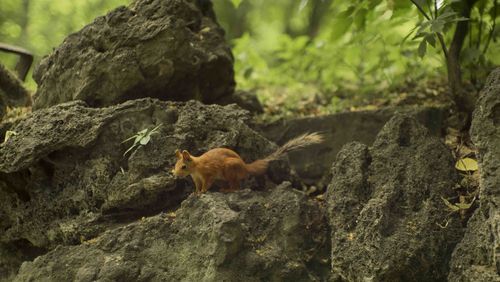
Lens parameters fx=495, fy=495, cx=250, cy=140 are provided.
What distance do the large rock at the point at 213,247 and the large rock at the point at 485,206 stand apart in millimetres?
999

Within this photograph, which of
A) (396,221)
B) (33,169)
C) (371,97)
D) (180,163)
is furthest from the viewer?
(371,97)

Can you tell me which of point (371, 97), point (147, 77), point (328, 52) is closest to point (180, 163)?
point (147, 77)

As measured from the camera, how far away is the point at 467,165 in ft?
12.4

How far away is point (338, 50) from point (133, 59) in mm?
3213

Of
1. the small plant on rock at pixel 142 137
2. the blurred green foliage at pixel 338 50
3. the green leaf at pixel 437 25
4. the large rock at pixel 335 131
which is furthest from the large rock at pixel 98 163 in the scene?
the green leaf at pixel 437 25

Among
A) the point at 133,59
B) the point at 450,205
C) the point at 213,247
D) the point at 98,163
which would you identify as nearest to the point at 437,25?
the point at 450,205

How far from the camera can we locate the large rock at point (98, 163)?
394 cm

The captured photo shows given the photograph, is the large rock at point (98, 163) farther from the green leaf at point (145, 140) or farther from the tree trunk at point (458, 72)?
the tree trunk at point (458, 72)

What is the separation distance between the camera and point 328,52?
6844mm

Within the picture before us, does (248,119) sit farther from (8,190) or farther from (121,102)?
(8,190)

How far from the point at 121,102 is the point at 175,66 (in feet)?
1.95

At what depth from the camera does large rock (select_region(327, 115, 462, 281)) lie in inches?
125

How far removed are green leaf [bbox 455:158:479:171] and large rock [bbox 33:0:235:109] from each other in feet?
7.87

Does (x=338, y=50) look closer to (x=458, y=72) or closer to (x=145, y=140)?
(x=458, y=72)
